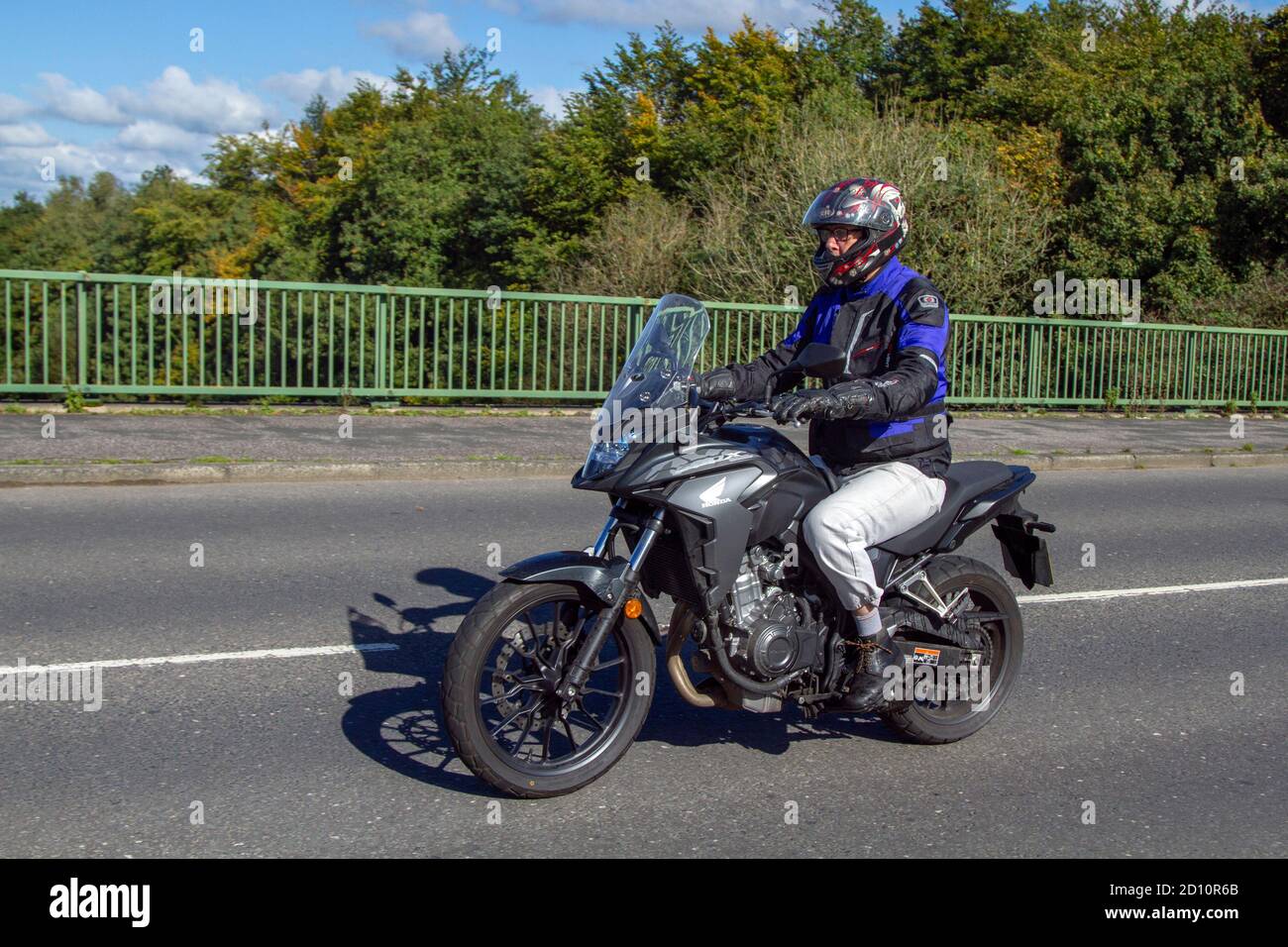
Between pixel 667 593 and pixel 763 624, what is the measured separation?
0.34m

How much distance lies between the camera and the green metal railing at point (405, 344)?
539 inches

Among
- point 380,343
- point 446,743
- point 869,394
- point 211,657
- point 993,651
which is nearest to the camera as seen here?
point 869,394

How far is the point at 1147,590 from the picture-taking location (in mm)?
7762

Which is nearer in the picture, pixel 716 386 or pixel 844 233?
pixel 716 386

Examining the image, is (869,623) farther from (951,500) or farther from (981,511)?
(981,511)

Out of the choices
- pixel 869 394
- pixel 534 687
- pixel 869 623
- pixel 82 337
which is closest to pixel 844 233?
pixel 869 394

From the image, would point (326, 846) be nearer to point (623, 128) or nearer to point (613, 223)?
point (613, 223)

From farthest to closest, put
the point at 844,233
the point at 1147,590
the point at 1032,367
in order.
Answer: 1. the point at 1032,367
2. the point at 1147,590
3. the point at 844,233

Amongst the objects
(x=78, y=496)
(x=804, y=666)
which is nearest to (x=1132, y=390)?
(x=78, y=496)

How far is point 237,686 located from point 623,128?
34808 millimetres

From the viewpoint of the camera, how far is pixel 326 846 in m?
3.84

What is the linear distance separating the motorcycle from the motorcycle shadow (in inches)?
Result: 10.9

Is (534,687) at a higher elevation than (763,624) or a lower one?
lower

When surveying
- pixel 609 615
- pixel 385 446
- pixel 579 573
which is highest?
pixel 579 573
